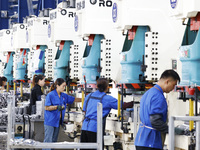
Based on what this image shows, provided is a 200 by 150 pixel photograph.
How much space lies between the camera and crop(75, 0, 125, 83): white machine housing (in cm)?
994

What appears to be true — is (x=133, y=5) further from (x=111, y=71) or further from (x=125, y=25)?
(x=111, y=71)

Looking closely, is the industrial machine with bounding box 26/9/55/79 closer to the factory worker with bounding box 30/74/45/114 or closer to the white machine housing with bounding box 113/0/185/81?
the factory worker with bounding box 30/74/45/114

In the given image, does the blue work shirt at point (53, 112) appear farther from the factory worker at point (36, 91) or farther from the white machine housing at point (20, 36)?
the white machine housing at point (20, 36)

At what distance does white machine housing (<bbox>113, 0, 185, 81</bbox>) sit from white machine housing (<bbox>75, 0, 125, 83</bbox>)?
1142 mm

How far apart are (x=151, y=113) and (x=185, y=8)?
1.83 metres

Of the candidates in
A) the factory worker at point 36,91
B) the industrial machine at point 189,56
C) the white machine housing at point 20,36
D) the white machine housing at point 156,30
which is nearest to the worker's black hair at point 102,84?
the white machine housing at point 156,30

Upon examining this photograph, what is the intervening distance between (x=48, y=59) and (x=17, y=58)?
412 cm

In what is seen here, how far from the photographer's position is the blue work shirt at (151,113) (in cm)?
553

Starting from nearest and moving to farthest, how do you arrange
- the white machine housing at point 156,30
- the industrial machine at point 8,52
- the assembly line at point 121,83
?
the assembly line at point 121,83
the white machine housing at point 156,30
the industrial machine at point 8,52


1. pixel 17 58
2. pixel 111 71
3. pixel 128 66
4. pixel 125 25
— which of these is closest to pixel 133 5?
pixel 125 25

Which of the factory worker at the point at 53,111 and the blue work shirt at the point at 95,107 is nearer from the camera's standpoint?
the blue work shirt at the point at 95,107

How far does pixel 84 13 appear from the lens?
10.9m

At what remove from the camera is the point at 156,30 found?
27.7ft

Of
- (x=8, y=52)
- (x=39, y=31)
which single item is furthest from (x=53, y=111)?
(x=8, y=52)
